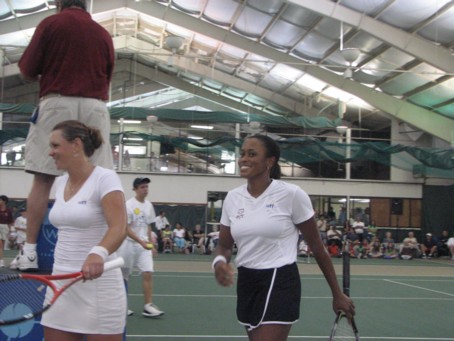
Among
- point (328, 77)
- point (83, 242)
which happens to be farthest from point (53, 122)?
point (328, 77)

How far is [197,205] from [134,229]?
2026cm

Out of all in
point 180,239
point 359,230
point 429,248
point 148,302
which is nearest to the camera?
point 148,302

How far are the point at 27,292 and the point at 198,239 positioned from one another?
24019 millimetres

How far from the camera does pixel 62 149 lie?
3.11m

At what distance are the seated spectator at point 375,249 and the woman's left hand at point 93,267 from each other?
80.5 feet

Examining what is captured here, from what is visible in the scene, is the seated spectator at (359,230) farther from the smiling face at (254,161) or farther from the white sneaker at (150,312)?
the smiling face at (254,161)

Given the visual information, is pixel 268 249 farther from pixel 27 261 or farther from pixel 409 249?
pixel 409 249

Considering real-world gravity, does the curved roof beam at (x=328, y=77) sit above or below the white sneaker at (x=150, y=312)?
above

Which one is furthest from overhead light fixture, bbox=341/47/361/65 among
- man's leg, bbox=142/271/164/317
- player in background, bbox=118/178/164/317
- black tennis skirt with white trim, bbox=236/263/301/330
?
black tennis skirt with white trim, bbox=236/263/301/330

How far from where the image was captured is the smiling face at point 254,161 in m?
3.77

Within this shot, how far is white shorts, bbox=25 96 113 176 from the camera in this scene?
3.83 metres

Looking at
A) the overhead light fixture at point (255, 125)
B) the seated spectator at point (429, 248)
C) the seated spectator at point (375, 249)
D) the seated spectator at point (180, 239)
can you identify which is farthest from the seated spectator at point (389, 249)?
the overhead light fixture at point (255, 125)

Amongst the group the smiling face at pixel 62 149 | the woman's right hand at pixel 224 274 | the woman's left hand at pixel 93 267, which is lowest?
the woman's right hand at pixel 224 274

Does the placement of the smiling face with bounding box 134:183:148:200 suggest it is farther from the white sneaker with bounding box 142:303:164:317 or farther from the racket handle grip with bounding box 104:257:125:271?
the racket handle grip with bounding box 104:257:125:271
